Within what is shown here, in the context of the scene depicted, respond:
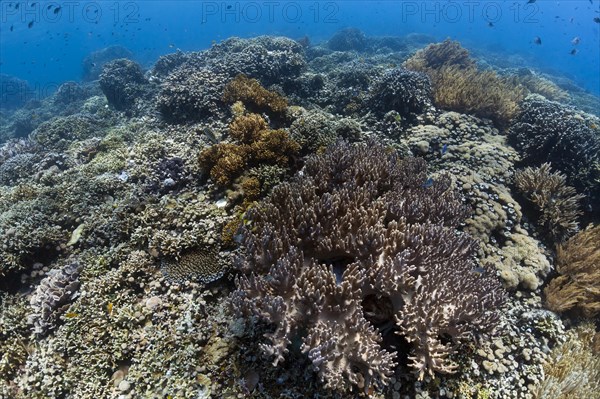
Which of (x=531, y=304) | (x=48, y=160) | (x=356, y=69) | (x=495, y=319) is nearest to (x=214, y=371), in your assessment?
(x=495, y=319)

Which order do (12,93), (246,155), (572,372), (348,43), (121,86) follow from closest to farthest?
(572,372) < (246,155) < (121,86) < (348,43) < (12,93)

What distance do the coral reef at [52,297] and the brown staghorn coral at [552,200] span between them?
915 cm

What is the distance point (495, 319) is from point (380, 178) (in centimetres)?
265

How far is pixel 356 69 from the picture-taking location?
40.7 feet

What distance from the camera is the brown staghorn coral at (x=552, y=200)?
6.64m

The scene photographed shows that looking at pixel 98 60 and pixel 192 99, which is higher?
pixel 192 99

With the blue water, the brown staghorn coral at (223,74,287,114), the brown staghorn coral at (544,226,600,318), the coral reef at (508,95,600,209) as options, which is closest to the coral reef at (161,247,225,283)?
the brown staghorn coral at (223,74,287,114)

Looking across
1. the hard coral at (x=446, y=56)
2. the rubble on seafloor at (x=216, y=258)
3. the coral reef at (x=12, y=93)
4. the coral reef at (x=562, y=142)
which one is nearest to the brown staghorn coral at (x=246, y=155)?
the rubble on seafloor at (x=216, y=258)

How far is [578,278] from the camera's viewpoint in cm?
575

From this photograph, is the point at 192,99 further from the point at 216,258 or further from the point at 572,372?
the point at 572,372

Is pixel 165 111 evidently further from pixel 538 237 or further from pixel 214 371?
pixel 538 237

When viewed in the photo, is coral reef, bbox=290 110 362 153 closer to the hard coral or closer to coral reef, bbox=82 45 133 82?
the hard coral

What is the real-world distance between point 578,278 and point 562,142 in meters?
4.03

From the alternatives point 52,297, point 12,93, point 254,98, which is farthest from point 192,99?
point 12,93
